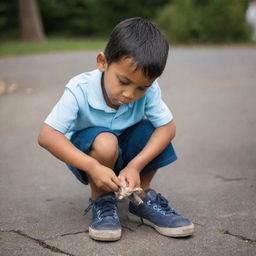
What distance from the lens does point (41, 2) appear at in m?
19.2

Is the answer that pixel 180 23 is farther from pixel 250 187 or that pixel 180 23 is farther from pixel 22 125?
pixel 250 187

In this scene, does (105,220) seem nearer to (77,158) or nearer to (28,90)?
(77,158)

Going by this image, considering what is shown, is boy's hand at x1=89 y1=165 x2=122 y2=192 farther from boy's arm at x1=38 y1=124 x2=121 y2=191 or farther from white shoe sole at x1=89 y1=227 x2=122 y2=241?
white shoe sole at x1=89 y1=227 x2=122 y2=241

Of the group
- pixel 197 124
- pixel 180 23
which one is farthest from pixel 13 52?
pixel 197 124

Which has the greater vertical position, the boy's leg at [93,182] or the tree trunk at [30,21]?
the boy's leg at [93,182]

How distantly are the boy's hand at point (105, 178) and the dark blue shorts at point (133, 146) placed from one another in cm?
23

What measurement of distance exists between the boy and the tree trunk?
13.4 m

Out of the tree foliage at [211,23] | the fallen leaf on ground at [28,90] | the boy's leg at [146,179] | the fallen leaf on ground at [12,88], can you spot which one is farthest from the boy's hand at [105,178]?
the tree foliage at [211,23]

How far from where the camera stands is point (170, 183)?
318 centimetres

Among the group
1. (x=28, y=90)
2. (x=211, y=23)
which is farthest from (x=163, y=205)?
(x=211, y=23)

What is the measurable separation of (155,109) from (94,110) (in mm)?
285

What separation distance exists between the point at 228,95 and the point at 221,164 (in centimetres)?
283

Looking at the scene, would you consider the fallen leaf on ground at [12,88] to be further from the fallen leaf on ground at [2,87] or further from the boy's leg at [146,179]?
the boy's leg at [146,179]

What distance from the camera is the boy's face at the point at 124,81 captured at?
88.0 inches
